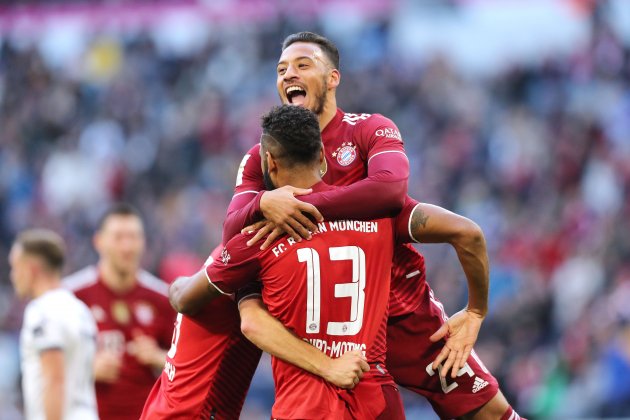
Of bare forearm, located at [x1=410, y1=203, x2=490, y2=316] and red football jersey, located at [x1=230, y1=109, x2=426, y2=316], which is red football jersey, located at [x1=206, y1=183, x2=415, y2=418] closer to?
bare forearm, located at [x1=410, y1=203, x2=490, y2=316]

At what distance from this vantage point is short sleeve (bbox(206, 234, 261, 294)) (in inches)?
187

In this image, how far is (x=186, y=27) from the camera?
763 inches

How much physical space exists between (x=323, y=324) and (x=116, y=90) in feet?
47.3

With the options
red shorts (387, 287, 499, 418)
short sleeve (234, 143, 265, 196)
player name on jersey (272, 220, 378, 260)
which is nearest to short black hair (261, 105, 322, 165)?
player name on jersey (272, 220, 378, 260)

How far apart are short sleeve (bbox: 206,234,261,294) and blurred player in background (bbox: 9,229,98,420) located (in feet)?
6.63

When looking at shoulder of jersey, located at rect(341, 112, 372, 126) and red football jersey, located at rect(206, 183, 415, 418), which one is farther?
shoulder of jersey, located at rect(341, 112, 372, 126)

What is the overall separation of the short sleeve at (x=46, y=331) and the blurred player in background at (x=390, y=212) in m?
1.98

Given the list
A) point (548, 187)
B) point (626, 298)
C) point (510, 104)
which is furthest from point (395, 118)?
point (626, 298)

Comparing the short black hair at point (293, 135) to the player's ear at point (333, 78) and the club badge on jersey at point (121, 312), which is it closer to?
the player's ear at point (333, 78)

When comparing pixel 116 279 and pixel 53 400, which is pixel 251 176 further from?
pixel 116 279

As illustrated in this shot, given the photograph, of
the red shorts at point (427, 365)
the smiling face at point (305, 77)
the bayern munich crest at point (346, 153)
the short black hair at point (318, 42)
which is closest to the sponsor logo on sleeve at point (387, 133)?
the bayern munich crest at point (346, 153)

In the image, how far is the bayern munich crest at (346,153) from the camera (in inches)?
209

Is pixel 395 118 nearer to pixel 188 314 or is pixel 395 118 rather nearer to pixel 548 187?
pixel 548 187

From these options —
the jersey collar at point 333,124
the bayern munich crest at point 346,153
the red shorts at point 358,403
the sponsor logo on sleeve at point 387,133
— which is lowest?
the red shorts at point 358,403
